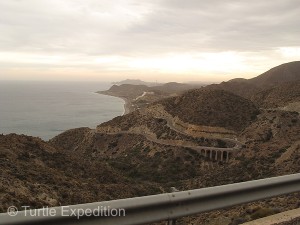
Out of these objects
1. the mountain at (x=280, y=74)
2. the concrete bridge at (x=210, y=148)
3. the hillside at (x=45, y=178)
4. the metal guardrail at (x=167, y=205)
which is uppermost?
the mountain at (x=280, y=74)

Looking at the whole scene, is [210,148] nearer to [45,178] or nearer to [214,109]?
[214,109]

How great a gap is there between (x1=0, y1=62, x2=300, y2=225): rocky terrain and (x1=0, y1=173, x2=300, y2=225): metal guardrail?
1.51 meters

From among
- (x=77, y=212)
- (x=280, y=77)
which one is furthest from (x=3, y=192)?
(x=280, y=77)

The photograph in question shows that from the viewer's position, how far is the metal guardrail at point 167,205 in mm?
3350

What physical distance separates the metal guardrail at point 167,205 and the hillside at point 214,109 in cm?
4805

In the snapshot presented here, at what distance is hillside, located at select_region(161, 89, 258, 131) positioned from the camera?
53463 mm

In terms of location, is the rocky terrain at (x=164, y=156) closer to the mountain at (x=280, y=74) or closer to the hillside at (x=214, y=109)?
the hillside at (x=214, y=109)

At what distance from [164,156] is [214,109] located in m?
14.3

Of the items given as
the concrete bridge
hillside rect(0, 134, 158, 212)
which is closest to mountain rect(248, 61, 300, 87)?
the concrete bridge

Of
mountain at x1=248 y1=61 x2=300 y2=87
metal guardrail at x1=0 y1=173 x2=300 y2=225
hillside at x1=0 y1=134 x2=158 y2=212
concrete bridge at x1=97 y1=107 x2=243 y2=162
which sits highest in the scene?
mountain at x1=248 y1=61 x2=300 y2=87

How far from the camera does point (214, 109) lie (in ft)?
190

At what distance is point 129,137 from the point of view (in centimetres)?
6044

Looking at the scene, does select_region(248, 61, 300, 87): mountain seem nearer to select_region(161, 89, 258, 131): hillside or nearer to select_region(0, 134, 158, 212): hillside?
select_region(161, 89, 258, 131): hillside

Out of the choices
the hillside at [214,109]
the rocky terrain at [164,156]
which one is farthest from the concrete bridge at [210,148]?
the hillside at [214,109]
